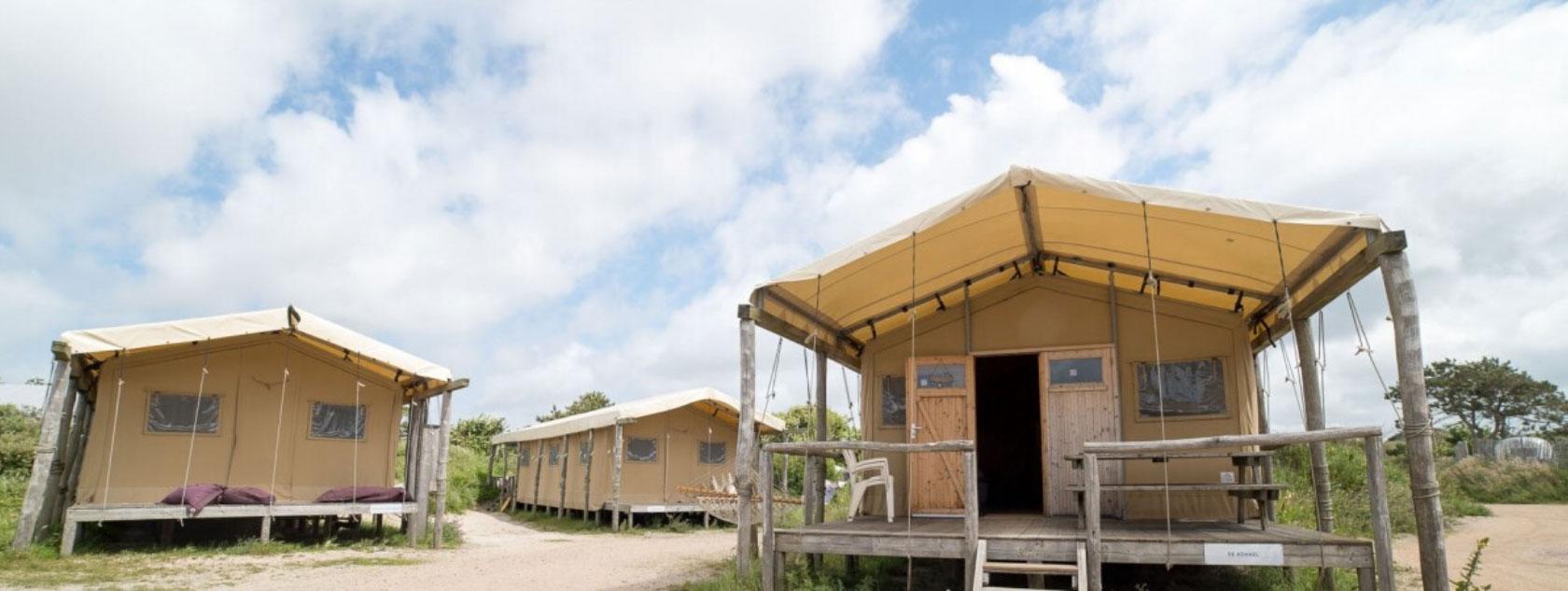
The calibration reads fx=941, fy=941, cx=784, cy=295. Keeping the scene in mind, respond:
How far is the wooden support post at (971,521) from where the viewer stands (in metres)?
6.34

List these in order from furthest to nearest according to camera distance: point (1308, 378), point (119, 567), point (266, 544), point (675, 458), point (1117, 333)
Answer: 1. point (675, 458)
2. point (266, 544)
3. point (119, 567)
4. point (1117, 333)
5. point (1308, 378)

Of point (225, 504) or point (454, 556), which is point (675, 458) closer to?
point (454, 556)

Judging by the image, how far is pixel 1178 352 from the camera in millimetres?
9078

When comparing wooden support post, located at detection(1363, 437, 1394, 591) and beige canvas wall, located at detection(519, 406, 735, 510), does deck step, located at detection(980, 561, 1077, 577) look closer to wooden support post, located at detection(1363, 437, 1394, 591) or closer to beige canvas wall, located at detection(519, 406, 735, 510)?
wooden support post, located at detection(1363, 437, 1394, 591)

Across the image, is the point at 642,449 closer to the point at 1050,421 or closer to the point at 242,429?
the point at 242,429

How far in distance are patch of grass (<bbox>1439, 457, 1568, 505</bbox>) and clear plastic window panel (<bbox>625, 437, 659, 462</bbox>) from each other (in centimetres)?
1588

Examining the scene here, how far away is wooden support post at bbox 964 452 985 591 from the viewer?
6336mm

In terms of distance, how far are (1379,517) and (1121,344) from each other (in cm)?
380

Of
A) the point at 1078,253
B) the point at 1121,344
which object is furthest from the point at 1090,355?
the point at 1078,253

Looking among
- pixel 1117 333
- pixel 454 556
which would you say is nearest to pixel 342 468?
pixel 454 556

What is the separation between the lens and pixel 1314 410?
28.0ft

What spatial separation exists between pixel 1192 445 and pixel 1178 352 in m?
3.35

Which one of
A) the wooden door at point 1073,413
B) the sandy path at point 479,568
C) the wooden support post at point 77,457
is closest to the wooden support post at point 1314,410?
the wooden door at point 1073,413

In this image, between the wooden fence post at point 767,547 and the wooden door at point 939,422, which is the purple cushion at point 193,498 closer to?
the wooden fence post at point 767,547
